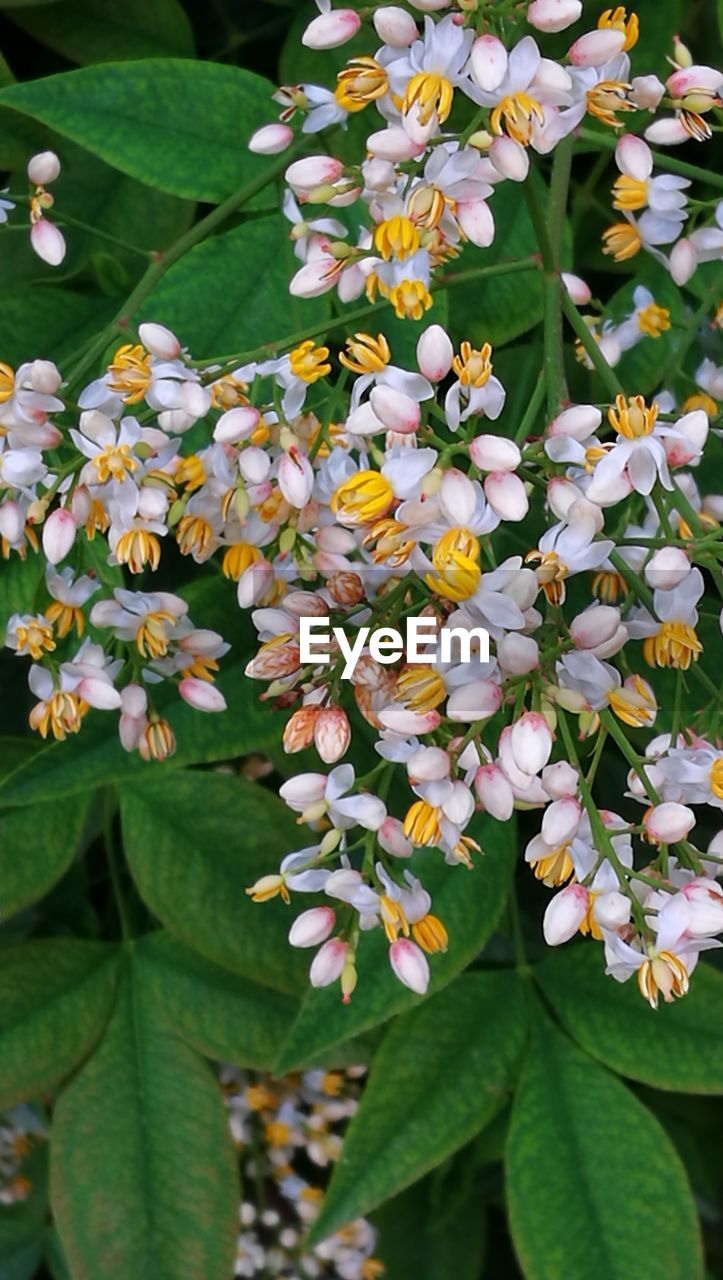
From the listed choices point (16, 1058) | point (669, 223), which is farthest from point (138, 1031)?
point (669, 223)

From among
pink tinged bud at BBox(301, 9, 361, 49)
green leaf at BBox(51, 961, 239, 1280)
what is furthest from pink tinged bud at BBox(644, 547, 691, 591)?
green leaf at BBox(51, 961, 239, 1280)

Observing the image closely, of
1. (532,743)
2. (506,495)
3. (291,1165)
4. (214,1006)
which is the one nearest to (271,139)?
(506,495)

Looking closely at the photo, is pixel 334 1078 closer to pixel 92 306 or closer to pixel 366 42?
pixel 92 306

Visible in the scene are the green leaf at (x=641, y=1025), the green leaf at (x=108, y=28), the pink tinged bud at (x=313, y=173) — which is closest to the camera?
the pink tinged bud at (x=313, y=173)

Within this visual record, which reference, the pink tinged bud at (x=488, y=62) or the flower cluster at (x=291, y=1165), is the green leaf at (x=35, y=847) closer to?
the flower cluster at (x=291, y=1165)

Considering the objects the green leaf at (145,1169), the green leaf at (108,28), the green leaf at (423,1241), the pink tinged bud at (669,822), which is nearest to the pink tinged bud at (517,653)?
the pink tinged bud at (669,822)

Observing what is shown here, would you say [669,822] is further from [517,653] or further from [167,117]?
[167,117]

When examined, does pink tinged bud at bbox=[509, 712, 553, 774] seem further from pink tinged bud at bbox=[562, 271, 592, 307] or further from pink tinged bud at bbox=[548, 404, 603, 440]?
pink tinged bud at bbox=[562, 271, 592, 307]
